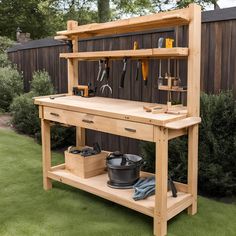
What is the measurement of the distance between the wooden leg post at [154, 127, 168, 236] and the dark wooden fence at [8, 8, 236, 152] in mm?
1171

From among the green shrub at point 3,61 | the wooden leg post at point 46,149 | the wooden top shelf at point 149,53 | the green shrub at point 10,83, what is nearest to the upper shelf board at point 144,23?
the wooden top shelf at point 149,53

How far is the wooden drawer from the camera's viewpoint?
2.67 metres

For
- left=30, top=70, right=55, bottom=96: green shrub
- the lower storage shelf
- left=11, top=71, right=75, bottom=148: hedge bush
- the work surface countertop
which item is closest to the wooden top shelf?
the work surface countertop

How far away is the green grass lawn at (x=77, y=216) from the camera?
2.81 metres

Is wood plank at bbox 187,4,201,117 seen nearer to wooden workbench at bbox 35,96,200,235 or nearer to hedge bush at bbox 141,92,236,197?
wooden workbench at bbox 35,96,200,235

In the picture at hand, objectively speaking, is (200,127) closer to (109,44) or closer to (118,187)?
(118,187)

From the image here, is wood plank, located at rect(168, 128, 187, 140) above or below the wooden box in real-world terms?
above

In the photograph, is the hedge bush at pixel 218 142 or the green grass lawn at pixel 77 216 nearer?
the green grass lawn at pixel 77 216

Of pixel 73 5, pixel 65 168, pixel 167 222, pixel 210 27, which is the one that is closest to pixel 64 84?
pixel 65 168

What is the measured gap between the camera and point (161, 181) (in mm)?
2641

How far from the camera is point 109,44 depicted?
180 inches

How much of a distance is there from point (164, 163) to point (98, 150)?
1.14 meters

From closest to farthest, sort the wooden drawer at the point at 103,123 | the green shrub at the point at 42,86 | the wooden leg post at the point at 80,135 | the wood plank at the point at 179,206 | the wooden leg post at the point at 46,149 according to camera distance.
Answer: the wooden drawer at the point at 103,123 → the wood plank at the point at 179,206 → the wooden leg post at the point at 46,149 → the wooden leg post at the point at 80,135 → the green shrub at the point at 42,86

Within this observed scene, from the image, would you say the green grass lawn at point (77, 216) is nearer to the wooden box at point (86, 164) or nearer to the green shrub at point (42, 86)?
the wooden box at point (86, 164)
